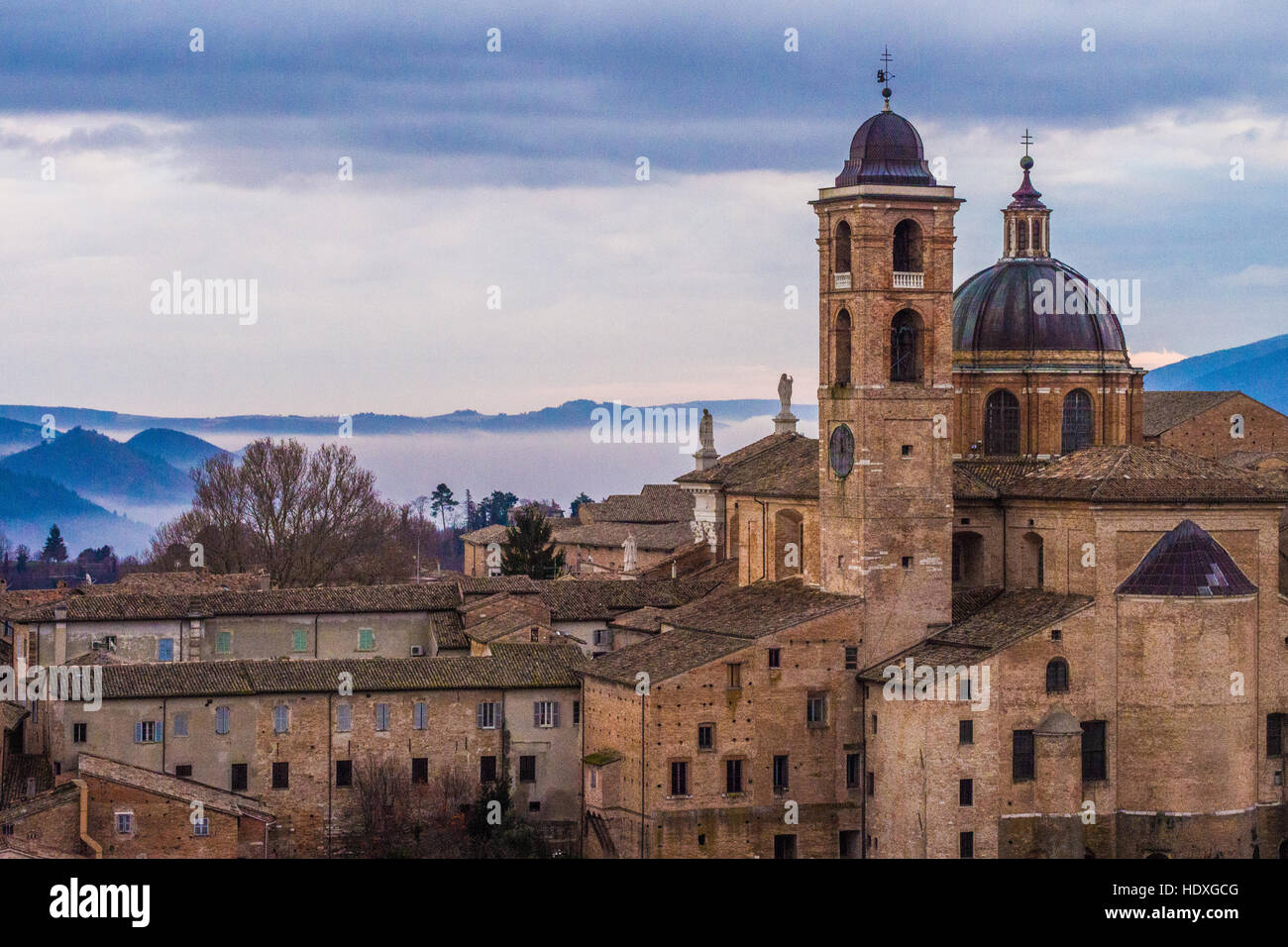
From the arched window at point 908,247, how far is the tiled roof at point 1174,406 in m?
28.5

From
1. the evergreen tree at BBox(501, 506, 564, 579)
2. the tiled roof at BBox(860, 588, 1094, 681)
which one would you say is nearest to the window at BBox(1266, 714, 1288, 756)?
the tiled roof at BBox(860, 588, 1094, 681)

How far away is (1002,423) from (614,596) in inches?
443

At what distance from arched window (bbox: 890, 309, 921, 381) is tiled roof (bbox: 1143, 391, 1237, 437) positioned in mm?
28277

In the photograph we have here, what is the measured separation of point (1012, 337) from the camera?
57.2 metres

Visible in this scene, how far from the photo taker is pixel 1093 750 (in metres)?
49.2

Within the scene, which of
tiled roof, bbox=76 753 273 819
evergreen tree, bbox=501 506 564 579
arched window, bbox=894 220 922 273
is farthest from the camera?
evergreen tree, bbox=501 506 564 579

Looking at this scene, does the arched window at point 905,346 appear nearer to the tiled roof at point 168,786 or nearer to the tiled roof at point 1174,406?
the tiled roof at point 168,786

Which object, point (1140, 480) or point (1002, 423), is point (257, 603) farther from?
point (1140, 480)

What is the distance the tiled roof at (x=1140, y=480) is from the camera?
4953cm

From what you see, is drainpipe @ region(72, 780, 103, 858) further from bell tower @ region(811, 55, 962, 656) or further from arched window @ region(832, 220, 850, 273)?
arched window @ region(832, 220, 850, 273)

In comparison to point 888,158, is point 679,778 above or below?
below

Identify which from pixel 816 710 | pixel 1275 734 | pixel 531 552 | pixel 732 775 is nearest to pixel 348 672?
pixel 732 775

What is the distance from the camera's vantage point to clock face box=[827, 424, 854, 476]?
5119cm
